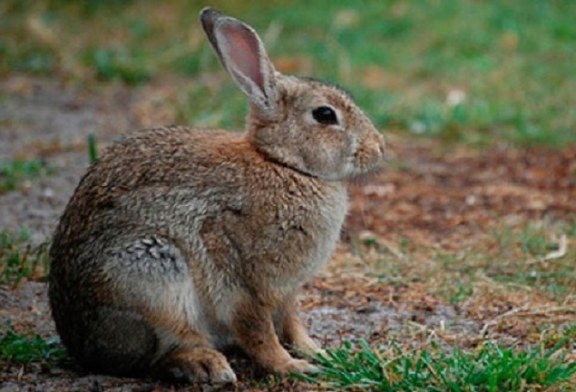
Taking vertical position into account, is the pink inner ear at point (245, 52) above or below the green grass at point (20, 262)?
above

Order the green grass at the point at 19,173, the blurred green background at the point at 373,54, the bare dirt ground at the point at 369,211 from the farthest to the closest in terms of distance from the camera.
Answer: the blurred green background at the point at 373,54
the green grass at the point at 19,173
the bare dirt ground at the point at 369,211

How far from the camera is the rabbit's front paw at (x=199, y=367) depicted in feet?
15.1

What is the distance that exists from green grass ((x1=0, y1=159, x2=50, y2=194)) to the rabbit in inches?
103

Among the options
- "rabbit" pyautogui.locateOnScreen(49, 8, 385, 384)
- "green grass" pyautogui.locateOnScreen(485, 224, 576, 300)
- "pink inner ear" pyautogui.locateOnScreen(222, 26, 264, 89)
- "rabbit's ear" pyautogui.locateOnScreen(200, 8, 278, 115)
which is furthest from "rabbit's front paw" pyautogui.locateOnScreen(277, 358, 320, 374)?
"green grass" pyautogui.locateOnScreen(485, 224, 576, 300)

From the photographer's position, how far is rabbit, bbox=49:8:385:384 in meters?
4.60

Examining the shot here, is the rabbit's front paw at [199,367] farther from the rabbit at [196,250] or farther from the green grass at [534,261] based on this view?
the green grass at [534,261]

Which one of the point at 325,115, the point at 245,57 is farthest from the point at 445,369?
A: the point at 245,57

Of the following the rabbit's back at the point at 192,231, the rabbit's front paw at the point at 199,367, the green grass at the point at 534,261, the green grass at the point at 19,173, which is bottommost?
the rabbit's front paw at the point at 199,367

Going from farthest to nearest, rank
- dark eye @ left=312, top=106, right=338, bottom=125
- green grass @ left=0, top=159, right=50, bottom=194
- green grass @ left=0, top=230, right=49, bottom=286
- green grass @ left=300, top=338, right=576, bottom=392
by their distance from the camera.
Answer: green grass @ left=0, top=159, right=50, bottom=194 < green grass @ left=0, top=230, right=49, bottom=286 < dark eye @ left=312, top=106, right=338, bottom=125 < green grass @ left=300, top=338, right=576, bottom=392

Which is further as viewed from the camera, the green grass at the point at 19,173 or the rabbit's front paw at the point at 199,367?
the green grass at the point at 19,173

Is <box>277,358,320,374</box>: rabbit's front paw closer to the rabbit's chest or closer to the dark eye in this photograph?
the rabbit's chest

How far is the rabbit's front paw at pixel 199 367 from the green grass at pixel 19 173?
3000 mm

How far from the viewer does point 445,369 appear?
176 inches

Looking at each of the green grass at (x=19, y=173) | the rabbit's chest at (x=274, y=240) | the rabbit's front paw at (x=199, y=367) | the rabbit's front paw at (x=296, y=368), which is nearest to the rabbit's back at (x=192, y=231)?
the rabbit's chest at (x=274, y=240)
